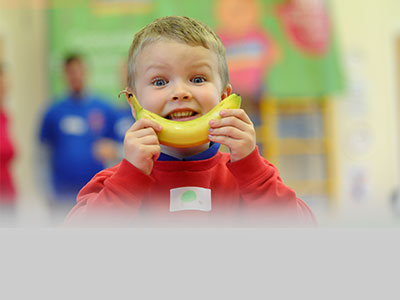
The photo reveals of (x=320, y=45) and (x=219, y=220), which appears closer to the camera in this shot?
(x=219, y=220)

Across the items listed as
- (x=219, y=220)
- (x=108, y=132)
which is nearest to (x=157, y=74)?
(x=219, y=220)

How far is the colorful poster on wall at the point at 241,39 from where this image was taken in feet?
14.0

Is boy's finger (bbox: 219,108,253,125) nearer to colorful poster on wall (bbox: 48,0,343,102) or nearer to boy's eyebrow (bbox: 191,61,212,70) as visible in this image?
boy's eyebrow (bbox: 191,61,212,70)

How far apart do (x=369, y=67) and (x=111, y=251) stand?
4.77m

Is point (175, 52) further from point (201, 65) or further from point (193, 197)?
point (193, 197)

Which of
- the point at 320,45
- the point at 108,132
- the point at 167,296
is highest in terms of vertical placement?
the point at 320,45

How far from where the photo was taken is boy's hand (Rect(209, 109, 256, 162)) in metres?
0.71

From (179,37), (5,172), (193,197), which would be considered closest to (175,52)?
(179,37)

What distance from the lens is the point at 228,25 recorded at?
432 centimetres

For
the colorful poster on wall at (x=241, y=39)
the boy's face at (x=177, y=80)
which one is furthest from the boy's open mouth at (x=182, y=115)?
the colorful poster on wall at (x=241, y=39)

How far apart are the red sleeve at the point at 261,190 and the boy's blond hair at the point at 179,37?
0.61 ft

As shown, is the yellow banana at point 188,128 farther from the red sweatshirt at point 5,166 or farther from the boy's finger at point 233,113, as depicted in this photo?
the red sweatshirt at point 5,166

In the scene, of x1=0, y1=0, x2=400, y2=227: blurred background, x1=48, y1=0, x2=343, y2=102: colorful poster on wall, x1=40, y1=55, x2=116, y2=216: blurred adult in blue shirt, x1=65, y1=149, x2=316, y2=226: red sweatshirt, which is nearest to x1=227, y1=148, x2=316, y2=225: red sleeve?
x1=65, y1=149, x2=316, y2=226: red sweatshirt

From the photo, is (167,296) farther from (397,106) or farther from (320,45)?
Result: (397,106)
